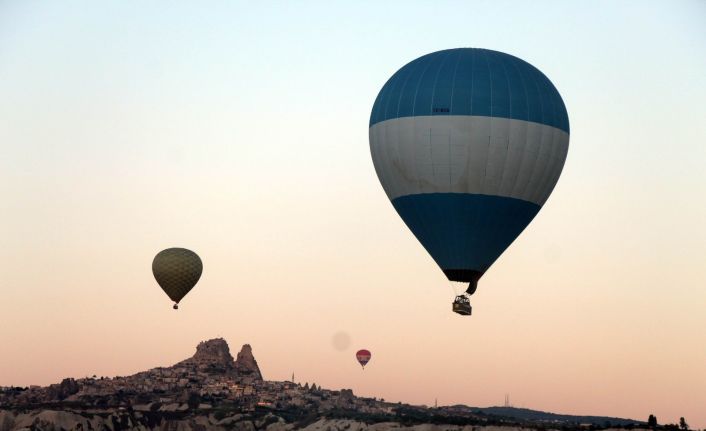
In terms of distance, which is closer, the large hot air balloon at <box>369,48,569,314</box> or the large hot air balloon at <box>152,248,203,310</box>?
the large hot air balloon at <box>369,48,569,314</box>

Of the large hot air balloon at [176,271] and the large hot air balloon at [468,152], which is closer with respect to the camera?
the large hot air balloon at [468,152]

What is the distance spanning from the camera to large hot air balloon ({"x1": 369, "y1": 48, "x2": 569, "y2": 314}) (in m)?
92.1

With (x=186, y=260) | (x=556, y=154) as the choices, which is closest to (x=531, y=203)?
(x=556, y=154)

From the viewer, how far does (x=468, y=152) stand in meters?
91.7

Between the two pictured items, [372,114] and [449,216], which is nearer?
[449,216]

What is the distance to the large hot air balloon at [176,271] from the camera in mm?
162750

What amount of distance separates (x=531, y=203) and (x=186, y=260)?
8184cm

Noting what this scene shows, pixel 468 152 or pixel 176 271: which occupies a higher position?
pixel 176 271

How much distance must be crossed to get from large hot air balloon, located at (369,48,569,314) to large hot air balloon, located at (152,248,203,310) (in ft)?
238

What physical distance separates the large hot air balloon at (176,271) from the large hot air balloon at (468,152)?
238 ft

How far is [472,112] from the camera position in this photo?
92062 millimetres

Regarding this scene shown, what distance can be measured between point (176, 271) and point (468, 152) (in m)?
80.8

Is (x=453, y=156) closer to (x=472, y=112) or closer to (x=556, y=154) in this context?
(x=472, y=112)

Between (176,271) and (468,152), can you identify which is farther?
(176,271)
